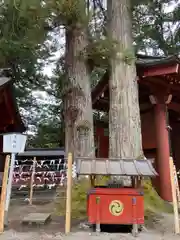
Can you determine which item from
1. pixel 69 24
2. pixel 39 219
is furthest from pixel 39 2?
pixel 39 219

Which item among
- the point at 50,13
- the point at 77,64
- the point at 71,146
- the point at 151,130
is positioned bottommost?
the point at 71,146

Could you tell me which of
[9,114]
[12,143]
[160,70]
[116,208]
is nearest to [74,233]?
[116,208]

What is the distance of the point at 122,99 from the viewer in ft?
19.2

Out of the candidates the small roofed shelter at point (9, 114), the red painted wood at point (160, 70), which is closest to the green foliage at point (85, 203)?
the red painted wood at point (160, 70)

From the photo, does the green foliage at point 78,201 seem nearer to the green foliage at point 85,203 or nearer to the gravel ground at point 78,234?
the green foliage at point 85,203

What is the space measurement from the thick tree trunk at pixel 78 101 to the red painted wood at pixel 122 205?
1658 mm

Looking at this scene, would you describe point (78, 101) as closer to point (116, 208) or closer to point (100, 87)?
point (100, 87)

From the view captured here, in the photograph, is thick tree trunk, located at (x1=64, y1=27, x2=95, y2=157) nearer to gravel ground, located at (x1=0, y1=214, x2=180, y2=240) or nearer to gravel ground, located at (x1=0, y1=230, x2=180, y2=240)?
gravel ground, located at (x1=0, y1=214, x2=180, y2=240)

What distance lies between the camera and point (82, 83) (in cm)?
618

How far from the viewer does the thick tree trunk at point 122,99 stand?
5.55 meters

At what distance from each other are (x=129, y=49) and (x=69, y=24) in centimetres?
156

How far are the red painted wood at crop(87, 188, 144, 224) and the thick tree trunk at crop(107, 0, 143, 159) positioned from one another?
1437 millimetres

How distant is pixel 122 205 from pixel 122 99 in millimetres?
2541

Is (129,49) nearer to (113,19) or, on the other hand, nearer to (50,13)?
(113,19)
